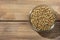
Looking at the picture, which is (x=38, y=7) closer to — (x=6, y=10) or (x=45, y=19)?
(x=45, y=19)

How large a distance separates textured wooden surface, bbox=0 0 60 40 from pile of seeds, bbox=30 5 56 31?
0.12 feet

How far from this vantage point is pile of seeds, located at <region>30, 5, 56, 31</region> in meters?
1.02

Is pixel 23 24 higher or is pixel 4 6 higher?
pixel 4 6

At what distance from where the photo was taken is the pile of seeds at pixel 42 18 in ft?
3.34

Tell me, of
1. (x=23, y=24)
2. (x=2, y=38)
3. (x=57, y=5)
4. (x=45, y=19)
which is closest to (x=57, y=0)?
(x=57, y=5)

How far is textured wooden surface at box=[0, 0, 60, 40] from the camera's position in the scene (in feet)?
3.38

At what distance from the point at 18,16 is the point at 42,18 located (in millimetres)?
143

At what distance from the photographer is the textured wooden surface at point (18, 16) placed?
1031mm

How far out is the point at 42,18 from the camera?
3.34ft

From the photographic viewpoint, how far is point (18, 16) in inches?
41.2

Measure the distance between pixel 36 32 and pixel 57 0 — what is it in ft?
0.77

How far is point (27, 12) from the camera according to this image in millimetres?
1051

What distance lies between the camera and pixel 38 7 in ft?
3.43

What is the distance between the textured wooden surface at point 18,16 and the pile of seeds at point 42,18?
4 cm
